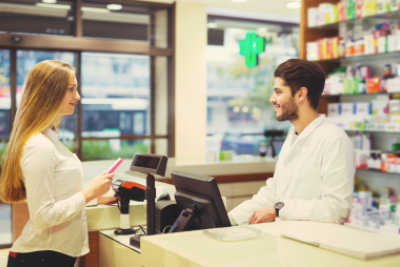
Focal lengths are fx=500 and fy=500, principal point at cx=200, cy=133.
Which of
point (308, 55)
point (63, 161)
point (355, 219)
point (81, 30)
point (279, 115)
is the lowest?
point (355, 219)

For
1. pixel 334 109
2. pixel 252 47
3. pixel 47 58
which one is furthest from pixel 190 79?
pixel 334 109

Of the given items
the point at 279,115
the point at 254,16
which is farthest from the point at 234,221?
the point at 254,16

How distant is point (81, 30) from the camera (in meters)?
6.75

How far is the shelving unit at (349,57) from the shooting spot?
4457mm

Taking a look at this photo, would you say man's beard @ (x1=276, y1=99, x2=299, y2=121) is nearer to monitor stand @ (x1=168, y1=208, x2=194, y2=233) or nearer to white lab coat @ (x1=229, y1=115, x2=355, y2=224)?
white lab coat @ (x1=229, y1=115, x2=355, y2=224)

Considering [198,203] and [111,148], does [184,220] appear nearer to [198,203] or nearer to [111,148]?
[198,203]

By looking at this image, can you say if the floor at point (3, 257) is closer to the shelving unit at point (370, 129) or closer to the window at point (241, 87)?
the shelving unit at point (370, 129)

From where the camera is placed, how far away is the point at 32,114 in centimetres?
196

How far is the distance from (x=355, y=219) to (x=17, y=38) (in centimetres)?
448

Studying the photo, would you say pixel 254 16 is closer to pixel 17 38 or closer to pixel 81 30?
pixel 81 30

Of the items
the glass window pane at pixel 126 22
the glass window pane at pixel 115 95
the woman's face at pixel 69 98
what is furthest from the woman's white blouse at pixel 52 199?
the glass window pane at pixel 126 22

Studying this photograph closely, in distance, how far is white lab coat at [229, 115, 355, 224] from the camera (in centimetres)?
216

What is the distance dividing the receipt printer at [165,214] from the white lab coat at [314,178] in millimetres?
392

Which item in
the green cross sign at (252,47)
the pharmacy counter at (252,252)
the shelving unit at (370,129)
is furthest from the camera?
the green cross sign at (252,47)
